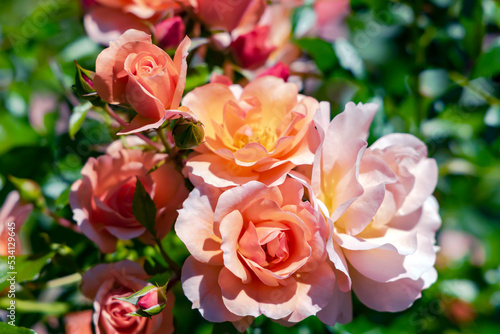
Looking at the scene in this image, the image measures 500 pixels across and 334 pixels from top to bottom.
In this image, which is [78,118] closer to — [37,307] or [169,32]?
[169,32]

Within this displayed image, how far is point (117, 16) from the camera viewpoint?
772 mm

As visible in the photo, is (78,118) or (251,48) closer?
(78,118)

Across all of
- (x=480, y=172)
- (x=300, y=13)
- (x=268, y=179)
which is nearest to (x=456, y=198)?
(x=480, y=172)

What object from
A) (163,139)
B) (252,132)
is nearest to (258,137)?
(252,132)

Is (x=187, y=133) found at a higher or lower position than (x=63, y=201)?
higher

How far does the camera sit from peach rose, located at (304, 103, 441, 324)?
22.7 inches

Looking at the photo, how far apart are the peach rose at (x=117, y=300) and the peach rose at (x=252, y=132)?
0.16m

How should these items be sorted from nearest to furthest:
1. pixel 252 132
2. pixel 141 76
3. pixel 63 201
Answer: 1. pixel 141 76
2. pixel 252 132
3. pixel 63 201

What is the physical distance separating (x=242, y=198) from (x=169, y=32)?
12.6 inches

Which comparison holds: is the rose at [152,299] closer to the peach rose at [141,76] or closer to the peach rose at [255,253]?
the peach rose at [255,253]

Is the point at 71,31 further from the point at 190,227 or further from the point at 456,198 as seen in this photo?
the point at 456,198

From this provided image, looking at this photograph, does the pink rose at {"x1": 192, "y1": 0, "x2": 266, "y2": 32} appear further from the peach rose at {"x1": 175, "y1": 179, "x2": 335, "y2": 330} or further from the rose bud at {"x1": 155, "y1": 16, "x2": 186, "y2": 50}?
the peach rose at {"x1": 175, "y1": 179, "x2": 335, "y2": 330}

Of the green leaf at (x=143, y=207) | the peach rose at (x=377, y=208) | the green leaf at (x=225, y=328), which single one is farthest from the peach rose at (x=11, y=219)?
the peach rose at (x=377, y=208)

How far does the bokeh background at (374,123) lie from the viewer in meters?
0.83
